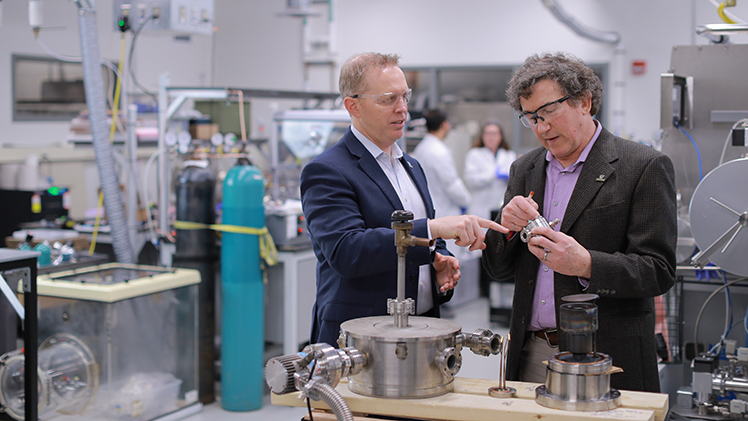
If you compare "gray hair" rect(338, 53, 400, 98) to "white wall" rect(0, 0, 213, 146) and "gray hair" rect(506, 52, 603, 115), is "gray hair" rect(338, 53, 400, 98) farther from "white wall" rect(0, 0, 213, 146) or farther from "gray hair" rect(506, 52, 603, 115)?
"white wall" rect(0, 0, 213, 146)

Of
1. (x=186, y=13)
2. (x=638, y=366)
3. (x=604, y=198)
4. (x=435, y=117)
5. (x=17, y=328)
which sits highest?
(x=186, y=13)

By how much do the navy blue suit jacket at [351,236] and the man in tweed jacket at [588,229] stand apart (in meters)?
0.27

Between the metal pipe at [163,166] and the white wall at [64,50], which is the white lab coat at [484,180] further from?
the metal pipe at [163,166]

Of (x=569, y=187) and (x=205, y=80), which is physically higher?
(x=205, y=80)

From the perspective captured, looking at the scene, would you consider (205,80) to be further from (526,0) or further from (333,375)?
(333,375)

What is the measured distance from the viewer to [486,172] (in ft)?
20.0

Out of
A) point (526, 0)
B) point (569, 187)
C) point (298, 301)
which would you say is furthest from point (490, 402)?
point (526, 0)

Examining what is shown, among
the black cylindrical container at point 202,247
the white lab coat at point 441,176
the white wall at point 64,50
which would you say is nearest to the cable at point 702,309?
the black cylindrical container at point 202,247

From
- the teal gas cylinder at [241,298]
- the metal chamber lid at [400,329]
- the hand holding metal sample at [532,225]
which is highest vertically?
the hand holding metal sample at [532,225]

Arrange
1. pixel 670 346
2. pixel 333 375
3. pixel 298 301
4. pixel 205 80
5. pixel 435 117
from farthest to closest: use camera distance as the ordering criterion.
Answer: pixel 205 80
pixel 435 117
pixel 298 301
pixel 670 346
pixel 333 375

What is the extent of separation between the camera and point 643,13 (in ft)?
23.0

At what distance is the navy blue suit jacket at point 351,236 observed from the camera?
156 centimetres

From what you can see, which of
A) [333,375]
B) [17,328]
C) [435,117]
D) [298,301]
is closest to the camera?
[333,375]

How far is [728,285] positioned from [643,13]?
5.17m
